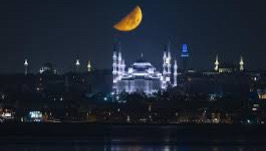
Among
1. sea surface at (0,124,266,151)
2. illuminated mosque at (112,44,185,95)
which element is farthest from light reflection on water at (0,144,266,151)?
illuminated mosque at (112,44,185,95)

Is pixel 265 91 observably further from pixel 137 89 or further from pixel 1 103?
pixel 1 103

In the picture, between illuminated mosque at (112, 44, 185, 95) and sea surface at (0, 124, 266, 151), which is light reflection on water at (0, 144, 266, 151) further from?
illuminated mosque at (112, 44, 185, 95)

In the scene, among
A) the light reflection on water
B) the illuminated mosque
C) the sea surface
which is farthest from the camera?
the illuminated mosque

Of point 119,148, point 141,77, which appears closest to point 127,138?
point 119,148

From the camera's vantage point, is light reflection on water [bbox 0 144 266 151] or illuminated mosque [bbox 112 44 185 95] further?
illuminated mosque [bbox 112 44 185 95]

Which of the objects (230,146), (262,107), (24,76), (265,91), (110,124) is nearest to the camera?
(230,146)

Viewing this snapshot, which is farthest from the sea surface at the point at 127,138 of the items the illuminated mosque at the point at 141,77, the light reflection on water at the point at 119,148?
the illuminated mosque at the point at 141,77

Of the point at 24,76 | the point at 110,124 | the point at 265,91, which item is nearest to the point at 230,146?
the point at 110,124
